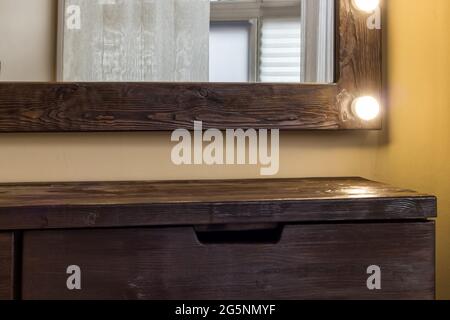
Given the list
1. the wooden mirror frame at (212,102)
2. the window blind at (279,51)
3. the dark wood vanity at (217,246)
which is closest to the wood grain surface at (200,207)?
the dark wood vanity at (217,246)

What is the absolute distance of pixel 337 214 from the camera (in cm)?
69

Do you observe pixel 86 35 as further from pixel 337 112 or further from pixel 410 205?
pixel 410 205

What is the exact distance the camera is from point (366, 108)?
3.32 ft

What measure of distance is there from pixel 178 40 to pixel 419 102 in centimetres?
51

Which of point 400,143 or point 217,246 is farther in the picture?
point 400,143

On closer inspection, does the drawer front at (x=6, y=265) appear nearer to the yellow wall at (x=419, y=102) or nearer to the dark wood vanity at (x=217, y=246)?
the dark wood vanity at (x=217, y=246)

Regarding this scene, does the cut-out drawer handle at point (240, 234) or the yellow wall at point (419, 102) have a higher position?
the yellow wall at point (419, 102)

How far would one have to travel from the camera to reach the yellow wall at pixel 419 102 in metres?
1.04

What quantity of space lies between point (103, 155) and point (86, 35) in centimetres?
24

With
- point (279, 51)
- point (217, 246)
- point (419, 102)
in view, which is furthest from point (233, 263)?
point (419, 102)

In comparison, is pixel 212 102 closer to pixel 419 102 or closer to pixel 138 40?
pixel 138 40

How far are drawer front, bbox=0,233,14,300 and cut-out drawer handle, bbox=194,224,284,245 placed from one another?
0.24m

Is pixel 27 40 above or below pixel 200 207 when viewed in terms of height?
above
